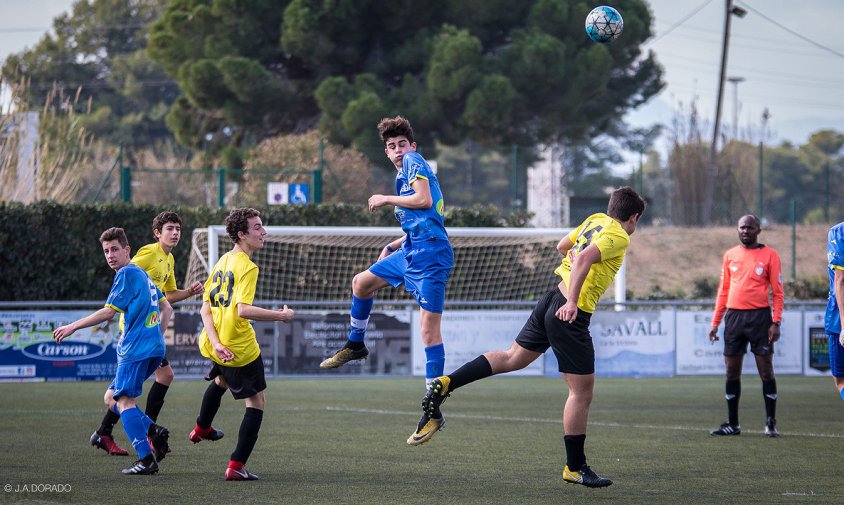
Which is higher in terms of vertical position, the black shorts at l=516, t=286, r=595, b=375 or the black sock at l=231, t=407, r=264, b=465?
the black shorts at l=516, t=286, r=595, b=375

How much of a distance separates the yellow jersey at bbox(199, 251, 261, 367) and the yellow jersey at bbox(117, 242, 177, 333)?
176cm

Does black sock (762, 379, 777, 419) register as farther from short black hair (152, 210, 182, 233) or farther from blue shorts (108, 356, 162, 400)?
blue shorts (108, 356, 162, 400)

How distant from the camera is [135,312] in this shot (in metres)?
8.49

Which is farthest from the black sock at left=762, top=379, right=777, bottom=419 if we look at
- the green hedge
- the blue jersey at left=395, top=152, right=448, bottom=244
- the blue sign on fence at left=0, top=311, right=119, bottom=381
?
the green hedge

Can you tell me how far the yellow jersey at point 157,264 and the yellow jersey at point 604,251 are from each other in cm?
382

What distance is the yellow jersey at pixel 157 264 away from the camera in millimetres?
9922

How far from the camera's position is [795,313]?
1972 centimetres

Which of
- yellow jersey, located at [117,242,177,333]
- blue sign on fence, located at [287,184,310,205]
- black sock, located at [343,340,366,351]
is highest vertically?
blue sign on fence, located at [287,184,310,205]

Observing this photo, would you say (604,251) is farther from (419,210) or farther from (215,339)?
(215,339)

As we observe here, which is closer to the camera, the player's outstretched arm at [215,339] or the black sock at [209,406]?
the player's outstretched arm at [215,339]

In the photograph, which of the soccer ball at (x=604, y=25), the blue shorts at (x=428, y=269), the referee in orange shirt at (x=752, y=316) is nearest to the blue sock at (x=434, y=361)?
the blue shorts at (x=428, y=269)

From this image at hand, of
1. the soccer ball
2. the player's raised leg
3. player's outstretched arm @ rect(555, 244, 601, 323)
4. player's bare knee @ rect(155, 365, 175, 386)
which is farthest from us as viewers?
the soccer ball

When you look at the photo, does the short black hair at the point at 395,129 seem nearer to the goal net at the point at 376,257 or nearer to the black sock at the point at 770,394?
the black sock at the point at 770,394

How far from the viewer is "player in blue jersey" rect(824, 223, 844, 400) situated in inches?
354
